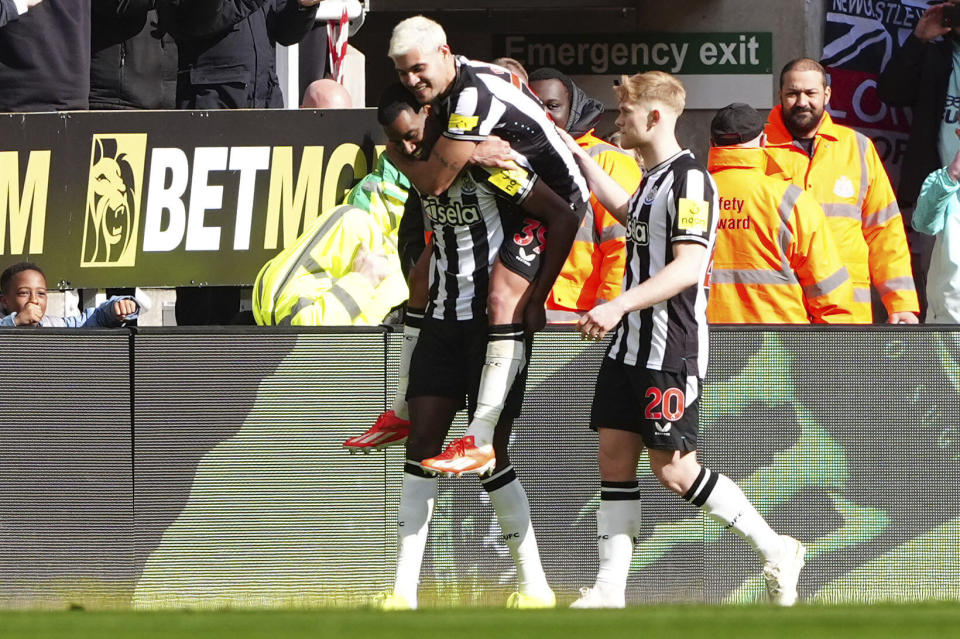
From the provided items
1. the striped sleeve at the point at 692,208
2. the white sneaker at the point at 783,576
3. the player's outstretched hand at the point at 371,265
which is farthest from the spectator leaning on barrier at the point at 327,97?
the white sneaker at the point at 783,576

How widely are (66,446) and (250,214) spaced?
1704mm

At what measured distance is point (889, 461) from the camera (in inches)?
258

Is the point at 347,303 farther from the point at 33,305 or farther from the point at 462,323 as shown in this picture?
the point at 33,305

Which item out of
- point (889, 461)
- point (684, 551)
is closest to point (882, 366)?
point (889, 461)

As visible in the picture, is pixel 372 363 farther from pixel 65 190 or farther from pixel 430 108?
pixel 65 190

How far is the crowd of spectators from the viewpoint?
22.9 feet

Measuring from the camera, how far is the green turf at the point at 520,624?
3.35m

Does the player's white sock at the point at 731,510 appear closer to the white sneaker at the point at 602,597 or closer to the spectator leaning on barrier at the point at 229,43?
the white sneaker at the point at 602,597

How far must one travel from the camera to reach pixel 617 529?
560 cm

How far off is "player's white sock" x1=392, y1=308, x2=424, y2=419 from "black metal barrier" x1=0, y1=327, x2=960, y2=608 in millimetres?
624

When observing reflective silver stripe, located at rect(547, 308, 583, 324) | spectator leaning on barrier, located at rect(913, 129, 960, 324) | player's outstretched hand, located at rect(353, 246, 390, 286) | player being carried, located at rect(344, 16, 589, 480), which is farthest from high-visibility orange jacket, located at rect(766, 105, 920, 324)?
player being carried, located at rect(344, 16, 589, 480)

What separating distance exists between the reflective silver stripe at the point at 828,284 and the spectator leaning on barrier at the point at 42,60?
156 inches

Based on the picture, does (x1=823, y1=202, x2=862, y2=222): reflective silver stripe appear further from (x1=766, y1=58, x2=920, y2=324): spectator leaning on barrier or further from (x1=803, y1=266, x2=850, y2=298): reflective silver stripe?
(x1=803, y1=266, x2=850, y2=298): reflective silver stripe

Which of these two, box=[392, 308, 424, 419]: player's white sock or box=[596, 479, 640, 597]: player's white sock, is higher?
box=[392, 308, 424, 419]: player's white sock
